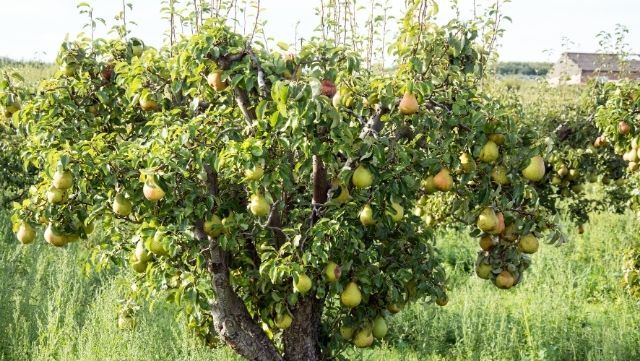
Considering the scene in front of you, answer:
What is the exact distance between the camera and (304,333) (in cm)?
322

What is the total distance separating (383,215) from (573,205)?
425 cm

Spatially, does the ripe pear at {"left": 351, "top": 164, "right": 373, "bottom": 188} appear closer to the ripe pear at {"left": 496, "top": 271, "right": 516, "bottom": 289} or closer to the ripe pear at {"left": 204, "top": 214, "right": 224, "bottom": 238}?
the ripe pear at {"left": 204, "top": 214, "right": 224, "bottom": 238}

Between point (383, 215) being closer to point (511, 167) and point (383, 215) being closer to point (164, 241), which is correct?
point (511, 167)

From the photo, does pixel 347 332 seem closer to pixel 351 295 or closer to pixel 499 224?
pixel 351 295

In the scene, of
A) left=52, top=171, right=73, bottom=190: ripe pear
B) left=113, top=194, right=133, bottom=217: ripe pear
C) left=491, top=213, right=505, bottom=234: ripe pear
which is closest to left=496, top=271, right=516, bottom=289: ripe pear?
left=491, top=213, right=505, bottom=234: ripe pear

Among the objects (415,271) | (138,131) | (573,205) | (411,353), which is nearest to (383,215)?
(415,271)

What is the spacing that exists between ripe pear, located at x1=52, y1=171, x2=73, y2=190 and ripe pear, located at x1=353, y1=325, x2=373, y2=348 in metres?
1.42

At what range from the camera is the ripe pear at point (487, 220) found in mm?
2811

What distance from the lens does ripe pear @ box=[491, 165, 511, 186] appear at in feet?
8.97

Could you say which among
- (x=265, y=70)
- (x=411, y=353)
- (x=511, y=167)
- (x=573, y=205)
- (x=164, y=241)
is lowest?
(x=411, y=353)

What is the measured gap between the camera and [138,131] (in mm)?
3102

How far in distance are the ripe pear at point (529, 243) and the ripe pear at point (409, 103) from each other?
2.92ft

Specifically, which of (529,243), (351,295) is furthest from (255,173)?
(529,243)

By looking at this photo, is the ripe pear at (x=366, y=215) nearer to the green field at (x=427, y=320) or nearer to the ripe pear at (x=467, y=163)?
the ripe pear at (x=467, y=163)
